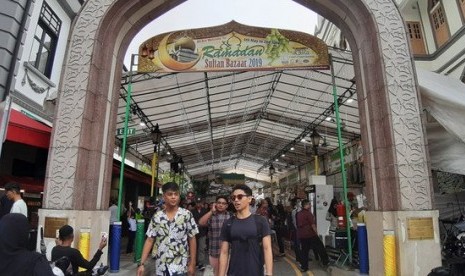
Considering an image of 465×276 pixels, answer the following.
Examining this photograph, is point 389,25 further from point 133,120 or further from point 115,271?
point 133,120

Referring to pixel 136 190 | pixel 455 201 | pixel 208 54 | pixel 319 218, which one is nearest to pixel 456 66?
pixel 455 201

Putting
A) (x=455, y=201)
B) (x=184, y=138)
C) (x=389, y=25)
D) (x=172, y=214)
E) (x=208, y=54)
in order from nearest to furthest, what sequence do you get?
1. (x=172, y=214)
2. (x=389, y=25)
3. (x=208, y=54)
4. (x=455, y=201)
5. (x=184, y=138)

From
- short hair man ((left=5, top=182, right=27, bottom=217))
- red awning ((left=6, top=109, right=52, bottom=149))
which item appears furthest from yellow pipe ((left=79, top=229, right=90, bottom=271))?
red awning ((left=6, top=109, right=52, bottom=149))

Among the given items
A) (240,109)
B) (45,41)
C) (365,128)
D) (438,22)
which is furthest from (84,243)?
(438,22)

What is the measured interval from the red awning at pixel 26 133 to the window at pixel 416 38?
13076mm

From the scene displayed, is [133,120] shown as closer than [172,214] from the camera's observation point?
No

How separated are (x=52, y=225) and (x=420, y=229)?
6303 millimetres

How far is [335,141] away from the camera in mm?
21281

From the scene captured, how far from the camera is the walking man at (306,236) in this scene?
29.3 feet

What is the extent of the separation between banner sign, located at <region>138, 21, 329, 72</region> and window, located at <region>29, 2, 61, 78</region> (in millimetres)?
5144

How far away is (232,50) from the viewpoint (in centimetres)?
802

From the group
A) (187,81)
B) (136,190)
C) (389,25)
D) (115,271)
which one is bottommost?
(115,271)

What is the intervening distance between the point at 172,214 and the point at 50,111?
6245mm

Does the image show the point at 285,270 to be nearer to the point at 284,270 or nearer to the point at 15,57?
the point at 284,270
